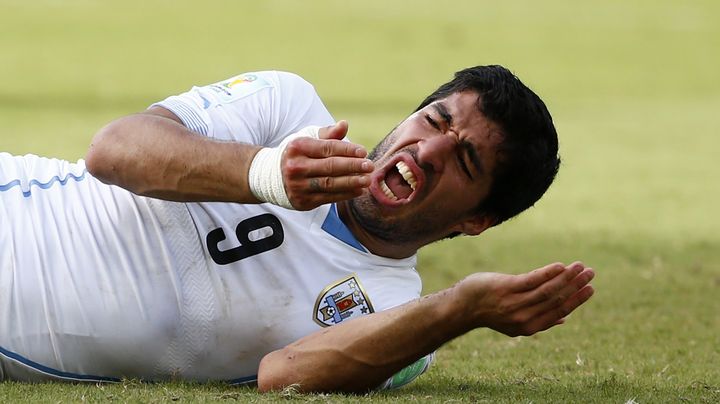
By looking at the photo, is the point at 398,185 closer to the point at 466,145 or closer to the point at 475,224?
the point at 466,145

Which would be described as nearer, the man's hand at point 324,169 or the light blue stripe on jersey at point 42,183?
the man's hand at point 324,169

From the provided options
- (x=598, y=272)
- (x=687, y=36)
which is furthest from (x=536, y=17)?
(x=598, y=272)

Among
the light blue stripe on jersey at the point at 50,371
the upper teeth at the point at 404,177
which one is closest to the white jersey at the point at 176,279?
the light blue stripe on jersey at the point at 50,371

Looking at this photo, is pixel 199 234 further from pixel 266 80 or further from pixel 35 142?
pixel 35 142

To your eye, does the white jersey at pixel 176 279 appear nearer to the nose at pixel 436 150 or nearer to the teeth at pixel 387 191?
the teeth at pixel 387 191

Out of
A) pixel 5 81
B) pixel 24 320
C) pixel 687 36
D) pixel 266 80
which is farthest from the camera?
pixel 687 36

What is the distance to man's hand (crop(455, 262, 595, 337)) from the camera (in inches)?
154

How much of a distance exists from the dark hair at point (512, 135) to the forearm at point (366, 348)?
2.59 feet

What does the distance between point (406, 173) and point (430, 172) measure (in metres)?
0.09

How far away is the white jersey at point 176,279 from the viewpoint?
453 centimetres

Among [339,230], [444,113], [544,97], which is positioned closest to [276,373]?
[339,230]

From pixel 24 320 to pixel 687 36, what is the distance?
23265mm

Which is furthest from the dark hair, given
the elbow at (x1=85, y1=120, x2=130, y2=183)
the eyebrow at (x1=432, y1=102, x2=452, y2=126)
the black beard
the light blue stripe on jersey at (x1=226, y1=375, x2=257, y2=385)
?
the elbow at (x1=85, y1=120, x2=130, y2=183)

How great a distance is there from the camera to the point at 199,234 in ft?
15.2
